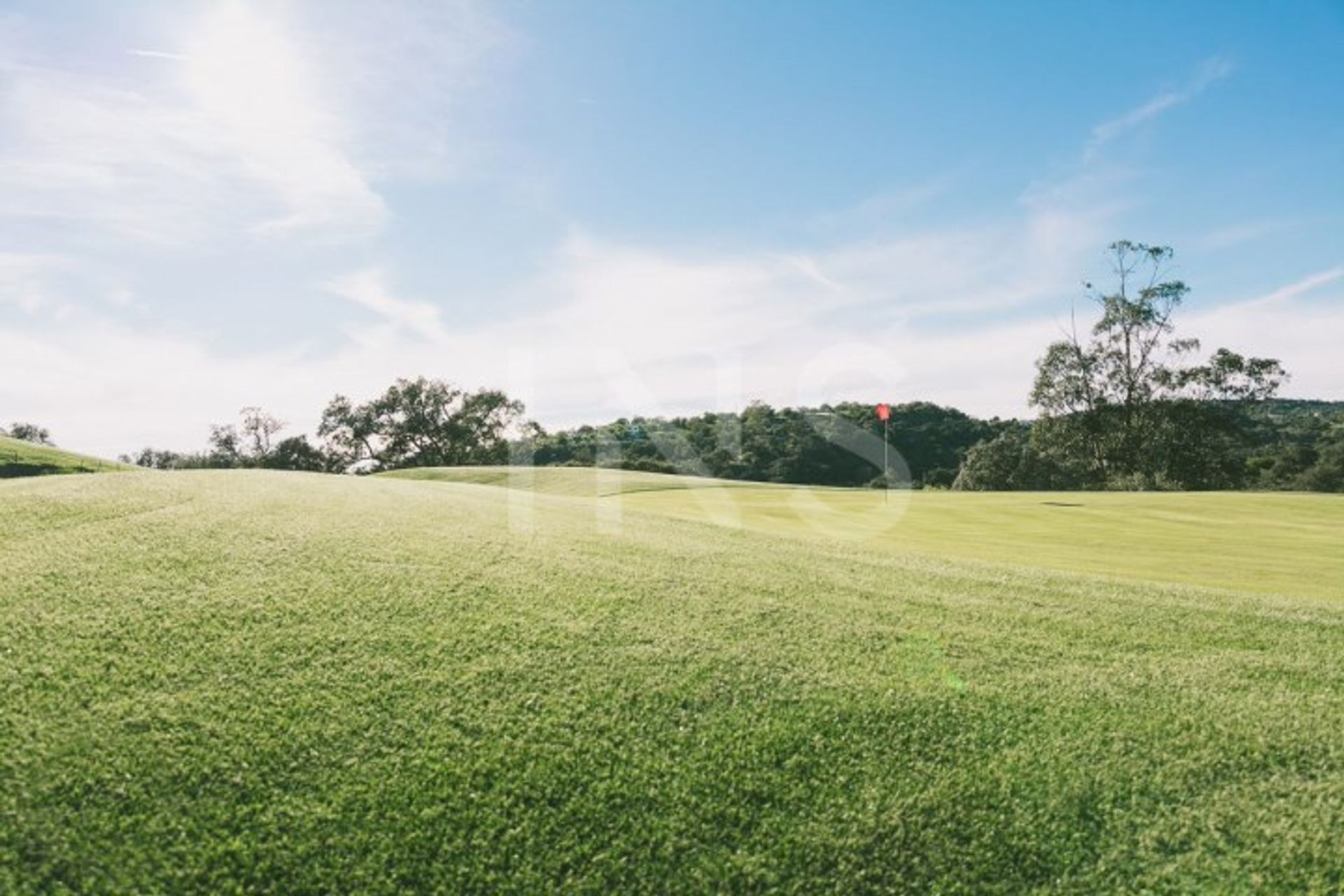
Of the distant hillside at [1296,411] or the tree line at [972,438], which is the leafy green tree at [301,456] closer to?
the tree line at [972,438]

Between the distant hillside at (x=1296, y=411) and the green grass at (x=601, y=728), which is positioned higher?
the distant hillside at (x=1296, y=411)

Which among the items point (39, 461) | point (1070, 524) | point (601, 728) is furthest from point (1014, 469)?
point (39, 461)

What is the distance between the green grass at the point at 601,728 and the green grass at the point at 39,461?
1800 inches

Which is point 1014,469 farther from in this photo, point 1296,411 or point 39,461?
point 39,461

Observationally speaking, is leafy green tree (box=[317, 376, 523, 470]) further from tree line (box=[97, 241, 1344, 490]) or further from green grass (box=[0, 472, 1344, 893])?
green grass (box=[0, 472, 1344, 893])

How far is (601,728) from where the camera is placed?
4.66m

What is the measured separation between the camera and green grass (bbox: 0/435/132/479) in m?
44.8

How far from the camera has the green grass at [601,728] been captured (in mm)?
3713

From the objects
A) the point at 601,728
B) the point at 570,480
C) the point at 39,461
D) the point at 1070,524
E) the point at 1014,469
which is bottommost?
the point at 1070,524

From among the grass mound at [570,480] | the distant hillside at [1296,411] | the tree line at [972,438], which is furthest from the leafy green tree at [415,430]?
the distant hillside at [1296,411]

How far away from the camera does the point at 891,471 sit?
256 feet

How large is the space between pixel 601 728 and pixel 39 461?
58.8 metres

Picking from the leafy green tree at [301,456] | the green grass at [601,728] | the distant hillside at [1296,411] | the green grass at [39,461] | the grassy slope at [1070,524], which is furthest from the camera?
the leafy green tree at [301,456]

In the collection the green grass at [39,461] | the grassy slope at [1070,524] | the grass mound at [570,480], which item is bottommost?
the grassy slope at [1070,524]
